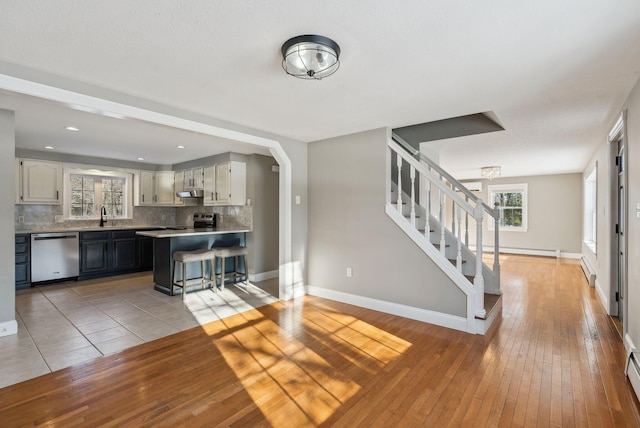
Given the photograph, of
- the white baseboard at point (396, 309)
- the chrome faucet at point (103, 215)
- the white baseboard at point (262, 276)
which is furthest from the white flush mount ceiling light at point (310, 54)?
the chrome faucet at point (103, 215)

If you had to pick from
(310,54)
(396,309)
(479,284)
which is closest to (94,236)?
(396,309)

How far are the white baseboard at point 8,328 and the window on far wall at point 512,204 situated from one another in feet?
33.2

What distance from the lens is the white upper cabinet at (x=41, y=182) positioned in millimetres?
5254

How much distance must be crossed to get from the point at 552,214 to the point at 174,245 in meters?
9.41

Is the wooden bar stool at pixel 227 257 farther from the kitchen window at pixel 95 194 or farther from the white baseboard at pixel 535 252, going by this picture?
the white baseboard at pixel 535 252

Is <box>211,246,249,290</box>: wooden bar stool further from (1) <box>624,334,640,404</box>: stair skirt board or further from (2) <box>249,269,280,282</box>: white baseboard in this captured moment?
(1) <box>624,334,640,404</box>: stair skirt board

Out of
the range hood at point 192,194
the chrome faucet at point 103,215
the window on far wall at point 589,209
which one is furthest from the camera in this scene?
the window on far wall at point 589,209

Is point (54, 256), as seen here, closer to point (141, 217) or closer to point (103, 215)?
point (103, 215)

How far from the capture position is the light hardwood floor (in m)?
1.98

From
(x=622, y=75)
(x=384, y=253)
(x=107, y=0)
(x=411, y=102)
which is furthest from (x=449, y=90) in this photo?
(x=107, y=0)

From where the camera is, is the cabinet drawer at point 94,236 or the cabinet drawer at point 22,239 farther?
the cabinet drawer at point 94,236

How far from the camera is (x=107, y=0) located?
1.57 metres

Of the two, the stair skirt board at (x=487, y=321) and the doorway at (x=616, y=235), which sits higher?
the doorway at (x=616, y=235)

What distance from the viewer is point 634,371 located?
7.47 ft
